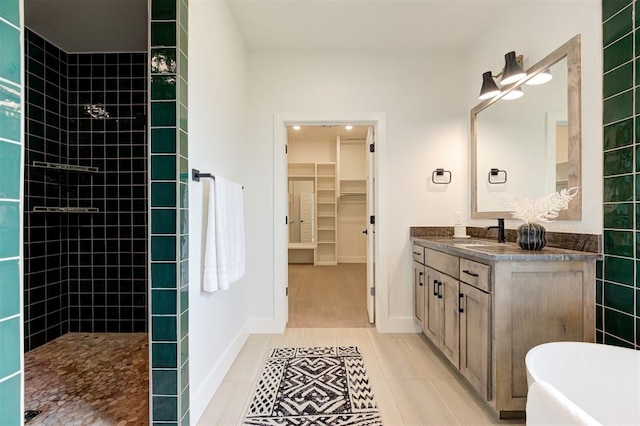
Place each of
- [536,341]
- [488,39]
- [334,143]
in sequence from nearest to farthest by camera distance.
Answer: [536,341], [488,39], [334,143]

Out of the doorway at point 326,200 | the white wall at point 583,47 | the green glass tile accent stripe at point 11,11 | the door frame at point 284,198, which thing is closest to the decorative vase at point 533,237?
the white wall at point 583,47

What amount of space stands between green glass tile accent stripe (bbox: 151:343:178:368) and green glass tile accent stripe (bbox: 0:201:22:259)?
33.5 inches

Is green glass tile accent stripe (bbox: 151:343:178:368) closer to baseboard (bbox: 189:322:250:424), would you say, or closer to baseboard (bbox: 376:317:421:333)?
baseboard (bbox: 189:322:250:424)

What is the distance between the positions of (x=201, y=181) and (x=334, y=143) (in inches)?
198

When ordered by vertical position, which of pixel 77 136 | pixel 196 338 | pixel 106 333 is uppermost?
pixel 77 136

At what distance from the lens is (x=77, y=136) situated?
9.00ft

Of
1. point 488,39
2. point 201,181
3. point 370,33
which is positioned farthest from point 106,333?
point 488,39

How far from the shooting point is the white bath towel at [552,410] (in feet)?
2.35

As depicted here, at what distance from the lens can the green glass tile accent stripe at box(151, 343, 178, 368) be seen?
4.46 feet

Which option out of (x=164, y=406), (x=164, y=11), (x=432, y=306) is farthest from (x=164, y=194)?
(x=432, y=306)

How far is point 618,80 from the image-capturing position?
1427mm

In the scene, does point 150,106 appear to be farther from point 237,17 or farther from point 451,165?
point 451,165

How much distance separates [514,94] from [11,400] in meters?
3.00

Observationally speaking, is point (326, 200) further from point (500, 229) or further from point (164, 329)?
point (164, 329)
